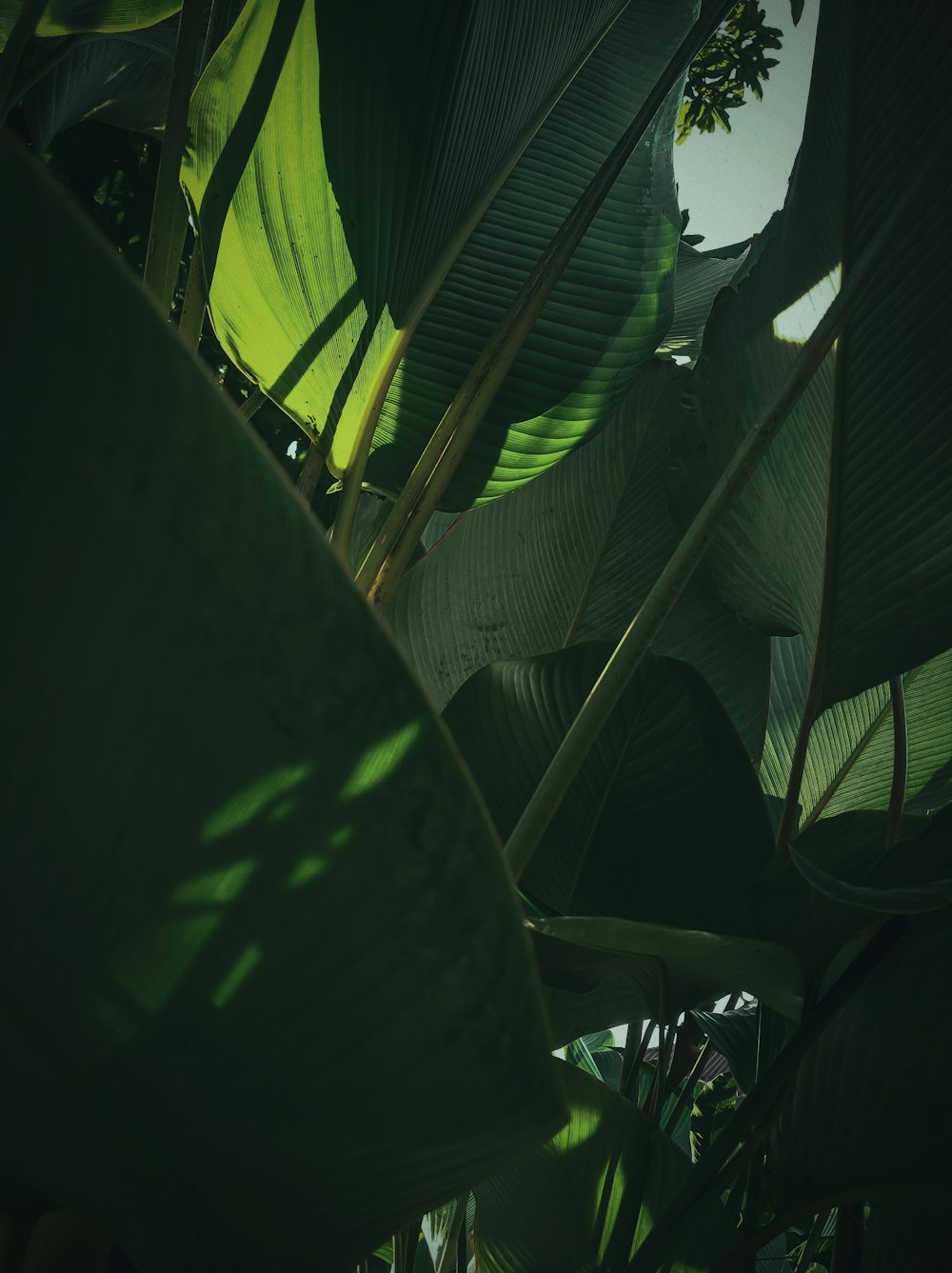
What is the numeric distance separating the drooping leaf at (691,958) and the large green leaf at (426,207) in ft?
1.25

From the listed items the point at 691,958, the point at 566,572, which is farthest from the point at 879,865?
the point at 566,572

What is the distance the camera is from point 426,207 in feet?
1.87

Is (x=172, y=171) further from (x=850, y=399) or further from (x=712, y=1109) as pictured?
(x=712, y=1109)

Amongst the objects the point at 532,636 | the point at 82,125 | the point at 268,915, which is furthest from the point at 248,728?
the point at 82,125

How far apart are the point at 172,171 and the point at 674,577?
0.39 metres

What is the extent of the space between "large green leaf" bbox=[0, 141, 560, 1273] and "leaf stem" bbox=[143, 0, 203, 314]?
392mm

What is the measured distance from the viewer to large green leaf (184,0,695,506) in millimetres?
503

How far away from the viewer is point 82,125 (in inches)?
48.3

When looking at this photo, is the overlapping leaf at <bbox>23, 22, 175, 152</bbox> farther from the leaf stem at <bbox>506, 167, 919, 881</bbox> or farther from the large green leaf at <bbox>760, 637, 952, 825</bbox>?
the large green leaf at <bbox>760, 637, 952, 825</bbox>

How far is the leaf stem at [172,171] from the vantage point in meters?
0.52

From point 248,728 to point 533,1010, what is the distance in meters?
0.09

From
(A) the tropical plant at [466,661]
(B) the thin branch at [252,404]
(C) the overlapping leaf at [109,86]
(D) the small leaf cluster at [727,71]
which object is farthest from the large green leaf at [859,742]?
(D) the small leaf cluster at [727,71]

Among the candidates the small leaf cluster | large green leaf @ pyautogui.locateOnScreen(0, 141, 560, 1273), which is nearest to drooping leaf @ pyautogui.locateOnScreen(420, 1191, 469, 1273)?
large green leaf @ pyautogui.locateOnScreen(0, 141, 560, 1273)

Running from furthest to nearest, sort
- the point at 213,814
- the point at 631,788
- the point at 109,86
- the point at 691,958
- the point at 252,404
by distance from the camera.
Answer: the point at 109,86, the point at 252,404, the point at 631,788, the point at 691,958, the point at 213,814
